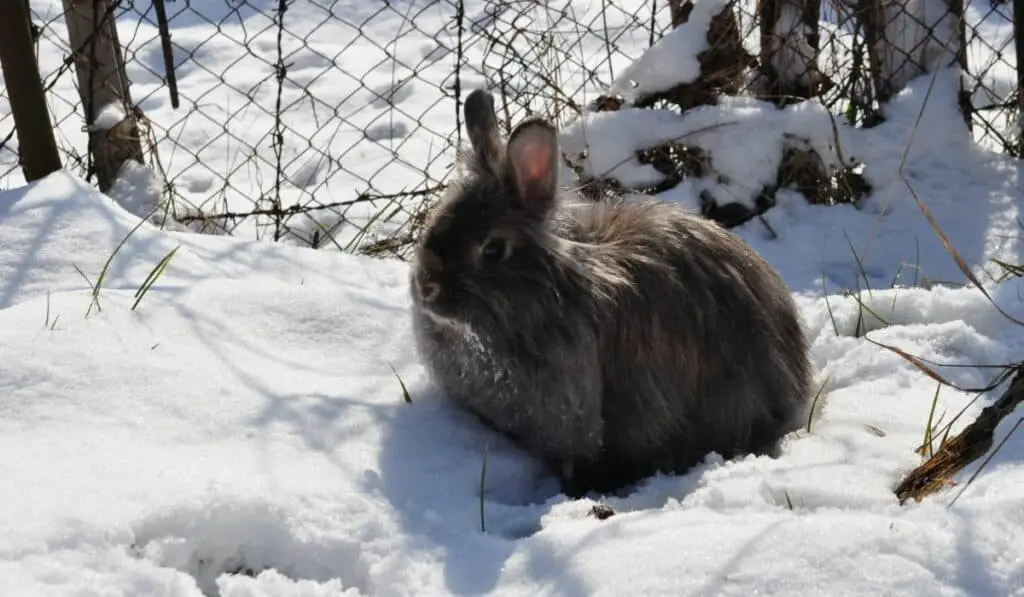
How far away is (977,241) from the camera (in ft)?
13.1

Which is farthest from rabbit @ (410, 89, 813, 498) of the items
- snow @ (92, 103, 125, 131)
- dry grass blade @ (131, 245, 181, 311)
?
snow @ (92, 103, 125, 131)

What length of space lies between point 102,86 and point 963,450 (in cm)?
323

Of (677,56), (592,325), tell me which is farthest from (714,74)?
(592,325)

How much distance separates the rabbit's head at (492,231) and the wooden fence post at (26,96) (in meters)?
1.73

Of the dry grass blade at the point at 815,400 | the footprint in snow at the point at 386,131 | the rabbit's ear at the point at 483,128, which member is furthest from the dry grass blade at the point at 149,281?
the footprint in snow at the point at 386,131

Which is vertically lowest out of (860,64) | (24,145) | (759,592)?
(24,145)

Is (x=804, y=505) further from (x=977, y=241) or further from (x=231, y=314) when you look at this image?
(x=977, y=241)

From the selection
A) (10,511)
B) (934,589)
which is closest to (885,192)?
(934,589)

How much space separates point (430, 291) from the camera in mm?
2438

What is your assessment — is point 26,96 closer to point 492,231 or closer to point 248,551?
point 492,231

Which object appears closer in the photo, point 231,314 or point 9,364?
point 9,364

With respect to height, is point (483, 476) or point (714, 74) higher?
point (714, 74)

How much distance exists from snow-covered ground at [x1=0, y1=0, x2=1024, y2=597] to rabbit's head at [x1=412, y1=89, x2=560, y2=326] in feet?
1.01

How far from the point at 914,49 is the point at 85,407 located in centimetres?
337
